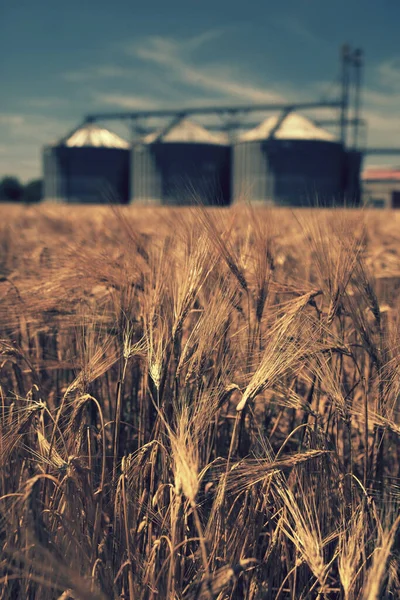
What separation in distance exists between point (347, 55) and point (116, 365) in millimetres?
34995

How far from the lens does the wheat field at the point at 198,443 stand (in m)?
1.26

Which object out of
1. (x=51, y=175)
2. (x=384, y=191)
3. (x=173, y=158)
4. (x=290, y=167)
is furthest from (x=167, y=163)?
(x=384, y=191)

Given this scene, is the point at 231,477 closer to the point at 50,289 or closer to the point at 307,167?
the point at 50,289

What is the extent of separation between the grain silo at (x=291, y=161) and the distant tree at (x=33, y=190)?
2683 cm

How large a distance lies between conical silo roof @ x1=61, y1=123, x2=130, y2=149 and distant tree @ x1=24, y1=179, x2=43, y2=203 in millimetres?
16217

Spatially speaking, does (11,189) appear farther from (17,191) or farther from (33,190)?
(33,190)

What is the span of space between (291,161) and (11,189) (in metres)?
31.2

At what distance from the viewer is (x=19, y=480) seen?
1.47 metres

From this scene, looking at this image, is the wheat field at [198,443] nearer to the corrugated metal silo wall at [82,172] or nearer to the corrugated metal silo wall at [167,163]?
the corrugated metal silo wall at [167,163]

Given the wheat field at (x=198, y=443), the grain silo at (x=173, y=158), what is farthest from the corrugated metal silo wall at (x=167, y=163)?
the wheat field at (x=198, y=443)

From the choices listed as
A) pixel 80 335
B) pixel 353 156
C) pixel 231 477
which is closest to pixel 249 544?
pixel 231 477

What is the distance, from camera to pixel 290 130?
30266 mm

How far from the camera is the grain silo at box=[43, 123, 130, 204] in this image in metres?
33.9

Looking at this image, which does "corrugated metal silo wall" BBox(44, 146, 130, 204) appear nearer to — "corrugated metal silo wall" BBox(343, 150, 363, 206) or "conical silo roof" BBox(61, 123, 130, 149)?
"conical silo roof" BBox(61, 123, 130, 149)
